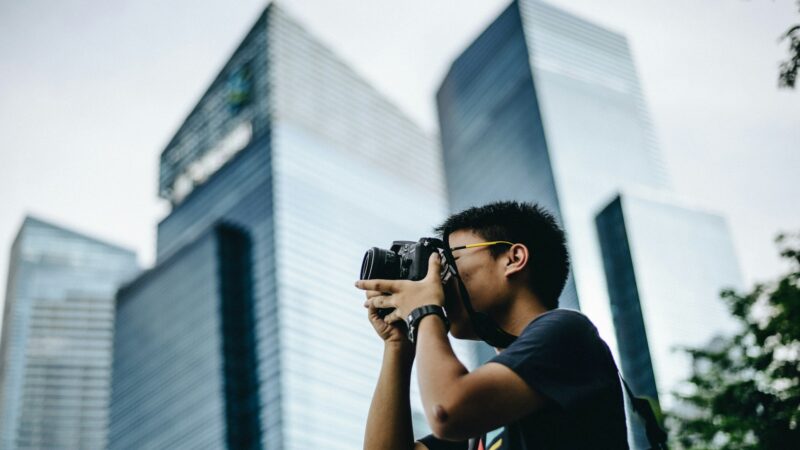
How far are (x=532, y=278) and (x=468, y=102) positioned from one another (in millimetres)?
70842

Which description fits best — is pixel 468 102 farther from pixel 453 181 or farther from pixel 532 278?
pixel 532 278

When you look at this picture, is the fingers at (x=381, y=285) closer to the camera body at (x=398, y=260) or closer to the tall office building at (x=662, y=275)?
the camera body at (x=398, y=260)

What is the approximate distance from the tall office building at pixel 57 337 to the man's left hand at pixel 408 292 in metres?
122

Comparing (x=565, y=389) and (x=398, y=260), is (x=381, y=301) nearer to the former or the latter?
(x=398, y=260)

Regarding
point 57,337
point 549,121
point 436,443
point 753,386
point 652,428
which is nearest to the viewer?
point 652,428

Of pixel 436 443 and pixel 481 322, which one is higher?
pixel 481 322

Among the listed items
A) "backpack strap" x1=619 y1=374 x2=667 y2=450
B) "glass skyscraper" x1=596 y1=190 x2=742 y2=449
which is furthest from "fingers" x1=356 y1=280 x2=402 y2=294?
"glass skyscraper" x1=596 y1=190 x2=742 y2=449

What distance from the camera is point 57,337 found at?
397ft

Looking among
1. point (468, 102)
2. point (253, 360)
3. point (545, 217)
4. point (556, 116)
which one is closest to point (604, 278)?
point (556, 116)

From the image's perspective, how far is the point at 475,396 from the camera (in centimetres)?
155

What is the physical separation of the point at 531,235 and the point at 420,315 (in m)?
0.40

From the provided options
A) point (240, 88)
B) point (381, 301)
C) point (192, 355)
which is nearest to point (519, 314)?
point (381, 301)

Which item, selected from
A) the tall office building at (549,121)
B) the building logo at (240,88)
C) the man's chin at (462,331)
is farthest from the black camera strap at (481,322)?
the building logo at (240,88)

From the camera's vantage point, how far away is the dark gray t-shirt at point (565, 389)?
158 centimetres
